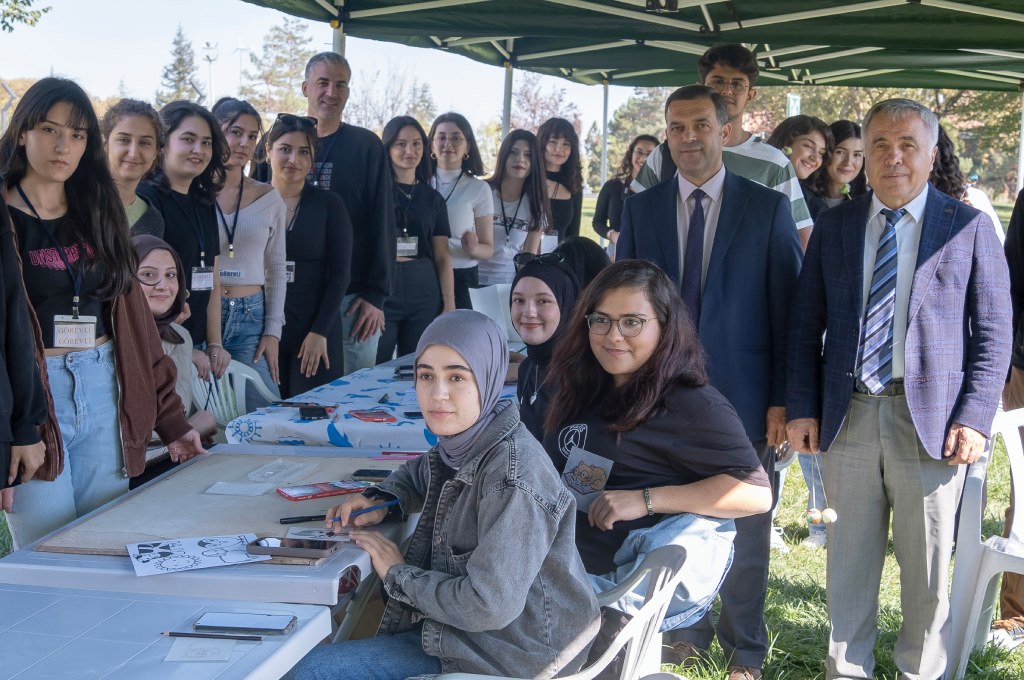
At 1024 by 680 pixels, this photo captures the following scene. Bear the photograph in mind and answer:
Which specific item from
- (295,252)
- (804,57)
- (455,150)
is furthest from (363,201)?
(804,57)

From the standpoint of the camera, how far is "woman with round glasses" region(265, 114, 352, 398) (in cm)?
404

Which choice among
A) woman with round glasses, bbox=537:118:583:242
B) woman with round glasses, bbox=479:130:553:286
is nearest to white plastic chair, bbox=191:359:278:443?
woman with round glasses, bbox=479:130:553:286

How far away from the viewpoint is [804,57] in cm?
774

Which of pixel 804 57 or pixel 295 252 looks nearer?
pixel 295 252

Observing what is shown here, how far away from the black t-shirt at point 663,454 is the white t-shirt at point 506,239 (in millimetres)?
3349

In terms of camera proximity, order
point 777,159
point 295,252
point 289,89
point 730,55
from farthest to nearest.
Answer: point 289,89 < point 295,252 < point 730,55 < point 777,159

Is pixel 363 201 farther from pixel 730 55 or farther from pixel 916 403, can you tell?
pixel 916 403

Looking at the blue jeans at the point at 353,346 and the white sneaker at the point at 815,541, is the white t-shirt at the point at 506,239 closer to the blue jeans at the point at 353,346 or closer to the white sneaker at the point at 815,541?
the blue jeans at the point at 353,346

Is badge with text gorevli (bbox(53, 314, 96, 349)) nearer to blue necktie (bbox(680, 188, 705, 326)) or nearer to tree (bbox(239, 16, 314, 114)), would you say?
blue necktie (bbox(680, 188, 705, 326))

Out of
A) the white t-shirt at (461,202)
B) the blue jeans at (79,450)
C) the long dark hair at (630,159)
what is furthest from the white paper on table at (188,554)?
the long dark hair at (630,159)

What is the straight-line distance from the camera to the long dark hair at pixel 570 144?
6.36m

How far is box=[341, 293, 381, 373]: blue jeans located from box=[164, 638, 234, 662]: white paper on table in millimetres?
3106

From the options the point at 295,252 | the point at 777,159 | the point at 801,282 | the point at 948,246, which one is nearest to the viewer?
the point at 948,246

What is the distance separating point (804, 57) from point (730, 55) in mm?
4509
